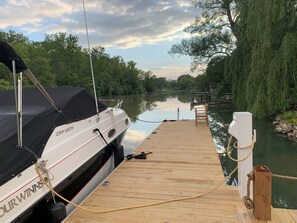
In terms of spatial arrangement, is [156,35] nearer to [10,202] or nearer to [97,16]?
[97,16]

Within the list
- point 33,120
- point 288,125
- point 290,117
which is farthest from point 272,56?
point 33,120

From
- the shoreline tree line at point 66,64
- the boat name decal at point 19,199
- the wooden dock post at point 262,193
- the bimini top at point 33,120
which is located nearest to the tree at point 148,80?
the shoreline tree line at point 66,64

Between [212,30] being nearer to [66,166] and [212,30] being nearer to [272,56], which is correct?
[272,56]

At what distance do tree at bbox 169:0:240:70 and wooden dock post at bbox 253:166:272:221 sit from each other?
63.4 feet

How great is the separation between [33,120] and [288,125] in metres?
9.02

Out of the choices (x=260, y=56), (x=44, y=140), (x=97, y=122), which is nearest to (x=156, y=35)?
(x=260, y=56)

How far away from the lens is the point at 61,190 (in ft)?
10.6

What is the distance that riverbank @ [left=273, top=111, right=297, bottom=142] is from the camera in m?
9.08

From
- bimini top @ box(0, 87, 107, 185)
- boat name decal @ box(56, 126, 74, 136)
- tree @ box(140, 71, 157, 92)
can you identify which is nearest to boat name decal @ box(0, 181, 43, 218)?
bimini top @ box(0, 87, 107, 185)

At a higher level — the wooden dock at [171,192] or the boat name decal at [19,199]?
the boat name decal at [19,199]

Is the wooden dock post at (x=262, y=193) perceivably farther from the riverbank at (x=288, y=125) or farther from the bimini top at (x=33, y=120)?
the riverbank at (x=288, y=125)

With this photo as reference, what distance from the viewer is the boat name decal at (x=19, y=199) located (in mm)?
2285

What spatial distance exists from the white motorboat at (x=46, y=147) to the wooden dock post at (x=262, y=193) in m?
1.92

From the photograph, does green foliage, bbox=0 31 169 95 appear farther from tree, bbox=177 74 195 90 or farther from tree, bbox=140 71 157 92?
tree, bbox=177 74 195 90
